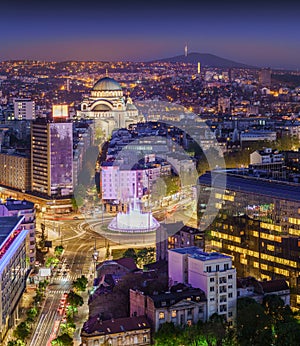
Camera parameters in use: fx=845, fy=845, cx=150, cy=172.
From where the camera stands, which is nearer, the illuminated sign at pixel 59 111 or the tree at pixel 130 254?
the tree at pixel 130 254

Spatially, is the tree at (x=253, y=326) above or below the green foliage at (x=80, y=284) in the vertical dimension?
above

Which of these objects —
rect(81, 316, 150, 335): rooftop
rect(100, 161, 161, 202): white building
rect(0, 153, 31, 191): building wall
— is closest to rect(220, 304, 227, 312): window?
rect(81, 316, 150, 335): rooftop

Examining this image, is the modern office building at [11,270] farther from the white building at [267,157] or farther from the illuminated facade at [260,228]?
the white building at [267,157]

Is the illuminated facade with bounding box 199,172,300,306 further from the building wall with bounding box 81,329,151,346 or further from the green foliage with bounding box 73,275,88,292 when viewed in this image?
the building wall with bounding box 81,329,151,346

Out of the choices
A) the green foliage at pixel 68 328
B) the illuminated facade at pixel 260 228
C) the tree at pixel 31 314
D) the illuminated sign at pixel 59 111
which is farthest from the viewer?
the illuminated sign at pixel 59 111

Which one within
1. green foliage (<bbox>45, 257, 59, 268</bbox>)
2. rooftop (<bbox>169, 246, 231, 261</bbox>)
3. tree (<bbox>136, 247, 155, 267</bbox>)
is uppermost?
rooftop (<bbox>169, 246, 231, 261</bbox>)

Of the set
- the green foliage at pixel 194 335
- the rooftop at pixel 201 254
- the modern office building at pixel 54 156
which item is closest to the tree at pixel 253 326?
the green foliage at pixel 194 335
